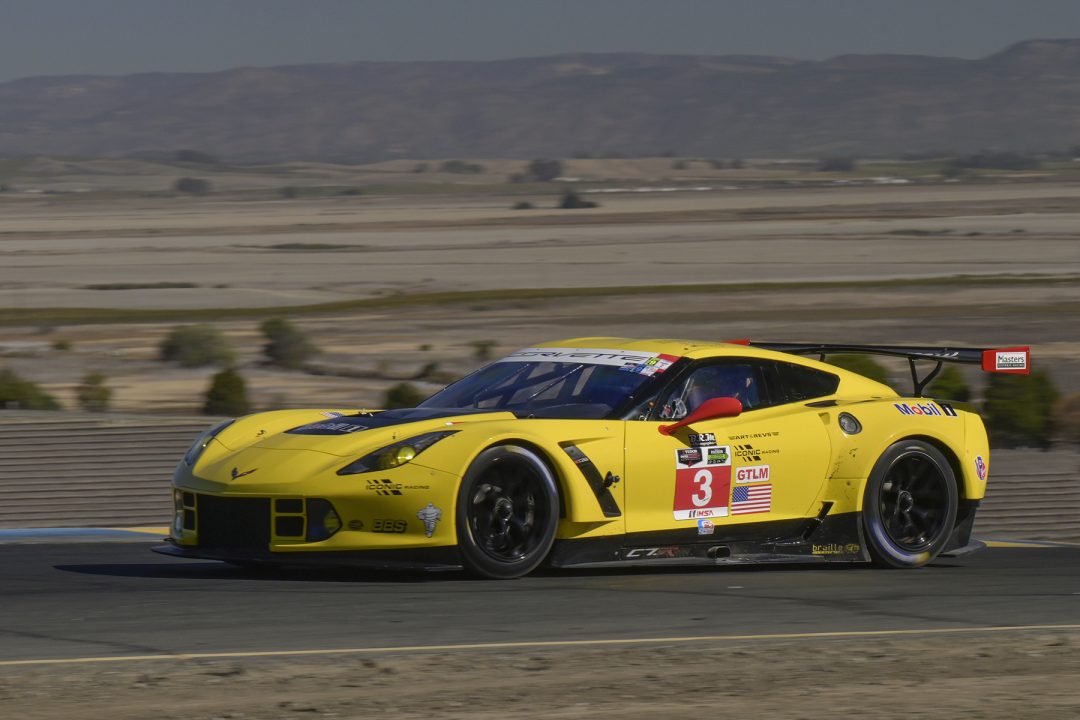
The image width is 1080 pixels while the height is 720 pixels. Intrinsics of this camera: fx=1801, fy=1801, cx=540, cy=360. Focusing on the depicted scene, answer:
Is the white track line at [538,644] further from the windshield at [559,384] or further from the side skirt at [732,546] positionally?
the windshield at [559,384]

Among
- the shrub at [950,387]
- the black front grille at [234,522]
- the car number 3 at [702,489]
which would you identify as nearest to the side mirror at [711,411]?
the car number 3 at [702,489]

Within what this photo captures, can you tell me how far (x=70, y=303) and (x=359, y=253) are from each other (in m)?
21.0

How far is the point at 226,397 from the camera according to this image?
19344mm

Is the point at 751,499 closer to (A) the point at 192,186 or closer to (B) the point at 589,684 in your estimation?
(B) the point at 589,684

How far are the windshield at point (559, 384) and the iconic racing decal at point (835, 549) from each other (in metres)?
1.29

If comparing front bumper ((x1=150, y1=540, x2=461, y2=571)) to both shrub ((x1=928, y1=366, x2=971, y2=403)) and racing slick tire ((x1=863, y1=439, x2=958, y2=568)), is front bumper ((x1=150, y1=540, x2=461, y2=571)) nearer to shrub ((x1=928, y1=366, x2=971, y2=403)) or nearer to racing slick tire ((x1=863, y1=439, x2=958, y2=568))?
racing slick tire ((x1=863, y1=439, x2=958, y2=568))

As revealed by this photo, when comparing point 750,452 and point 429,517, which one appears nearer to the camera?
point 429,517

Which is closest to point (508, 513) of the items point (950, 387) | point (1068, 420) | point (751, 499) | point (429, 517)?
point (429, 517)

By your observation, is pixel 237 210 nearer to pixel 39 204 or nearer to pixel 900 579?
pixel 39 204

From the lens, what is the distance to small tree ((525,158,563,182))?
18188 centimetres

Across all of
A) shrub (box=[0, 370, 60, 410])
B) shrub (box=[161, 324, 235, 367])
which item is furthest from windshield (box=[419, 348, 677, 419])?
shrub (box=[161, 324, 235, 367])

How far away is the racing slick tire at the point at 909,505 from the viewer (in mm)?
9680

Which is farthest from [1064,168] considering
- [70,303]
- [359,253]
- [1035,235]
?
[70,303]

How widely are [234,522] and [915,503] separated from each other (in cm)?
378
